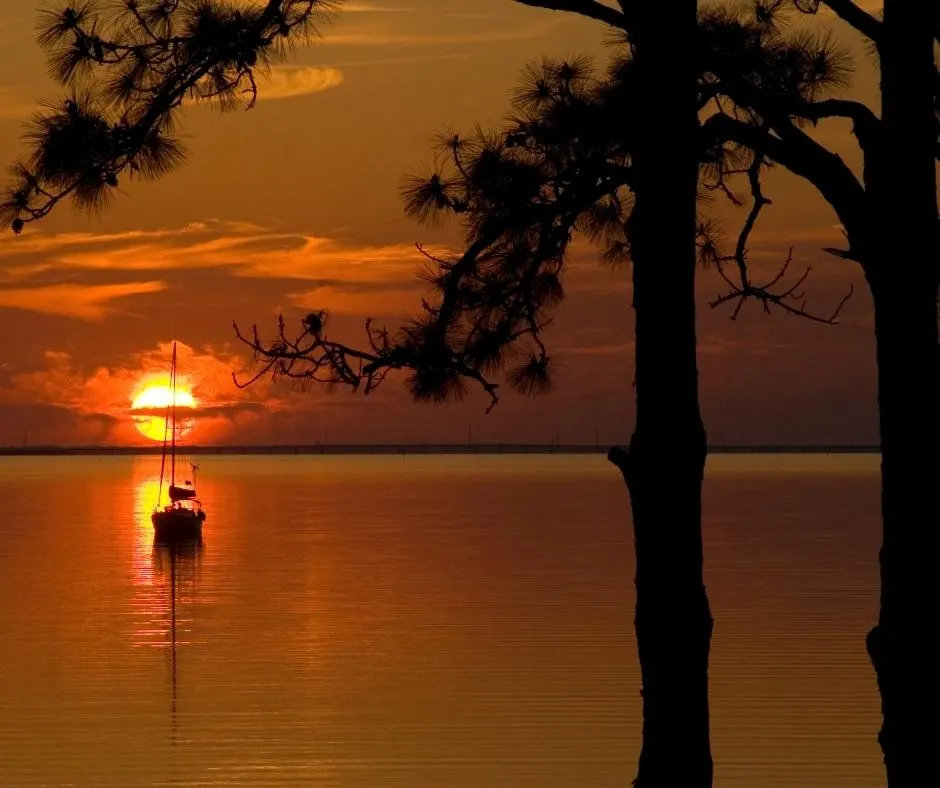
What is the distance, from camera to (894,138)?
7.97 m

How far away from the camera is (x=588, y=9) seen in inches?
332

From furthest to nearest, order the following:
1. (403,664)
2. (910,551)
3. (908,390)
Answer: (403,664)
(908,390)
(910,551)

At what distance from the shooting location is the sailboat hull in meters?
58.6

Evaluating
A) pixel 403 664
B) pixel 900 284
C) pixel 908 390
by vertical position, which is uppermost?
pixel 900 284

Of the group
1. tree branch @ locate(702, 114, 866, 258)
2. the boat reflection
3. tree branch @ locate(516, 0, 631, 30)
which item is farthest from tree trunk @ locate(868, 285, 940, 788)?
the boat reflection

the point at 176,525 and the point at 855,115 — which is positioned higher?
the point at 855,115

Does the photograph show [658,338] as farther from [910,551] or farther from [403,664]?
[403,664]

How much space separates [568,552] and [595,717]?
33349mm

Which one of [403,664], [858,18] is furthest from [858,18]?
[403,664]

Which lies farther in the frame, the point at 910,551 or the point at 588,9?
the point at 588,9

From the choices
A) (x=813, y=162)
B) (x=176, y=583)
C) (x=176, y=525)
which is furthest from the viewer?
(x=176, y=525)

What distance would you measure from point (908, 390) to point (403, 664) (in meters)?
20.3

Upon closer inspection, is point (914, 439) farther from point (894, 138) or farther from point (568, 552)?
point (568, 552)

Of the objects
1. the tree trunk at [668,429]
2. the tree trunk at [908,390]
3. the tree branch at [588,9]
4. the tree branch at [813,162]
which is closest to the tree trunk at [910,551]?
the tree trunk at [908,390]
